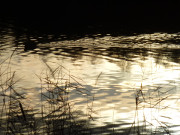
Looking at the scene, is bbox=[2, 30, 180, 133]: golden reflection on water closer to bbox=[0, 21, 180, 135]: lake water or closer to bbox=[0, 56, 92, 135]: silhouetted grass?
bbox=[0, 21, 180, 135]: lake water

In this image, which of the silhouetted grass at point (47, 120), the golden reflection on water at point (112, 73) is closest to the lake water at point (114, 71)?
the golden reflection on water at point (112, 73)

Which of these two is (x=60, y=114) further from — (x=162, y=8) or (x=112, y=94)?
(x=162, y=8)

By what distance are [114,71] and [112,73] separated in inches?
9.1

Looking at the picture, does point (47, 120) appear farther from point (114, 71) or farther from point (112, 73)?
point (114, 71)

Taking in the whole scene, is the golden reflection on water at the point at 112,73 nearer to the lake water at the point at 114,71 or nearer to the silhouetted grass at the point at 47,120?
the lake water at the point at 114,71

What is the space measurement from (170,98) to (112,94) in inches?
41.6

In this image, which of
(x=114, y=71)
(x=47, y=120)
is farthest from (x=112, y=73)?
(x=47, y=120)

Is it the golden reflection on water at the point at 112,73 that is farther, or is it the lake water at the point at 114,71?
the golden reflection on water at the point at 112,73

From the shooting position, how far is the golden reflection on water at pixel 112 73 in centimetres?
545

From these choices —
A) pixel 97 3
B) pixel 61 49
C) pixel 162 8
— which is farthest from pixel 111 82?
pixel 97 3

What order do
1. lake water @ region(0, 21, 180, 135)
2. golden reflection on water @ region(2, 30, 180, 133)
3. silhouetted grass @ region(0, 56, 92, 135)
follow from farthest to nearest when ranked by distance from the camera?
golden reflection on water @ region(2, 30, 180, 133), lake water @ region(0, 21, 180, 135), silhouetted grass @ region(0, 56, 92, 135)

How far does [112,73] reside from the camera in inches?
329

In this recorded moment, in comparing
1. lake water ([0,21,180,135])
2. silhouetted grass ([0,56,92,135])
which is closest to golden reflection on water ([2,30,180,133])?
lake water ([0,21,180,135])

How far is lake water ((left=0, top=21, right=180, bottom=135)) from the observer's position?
522cm
